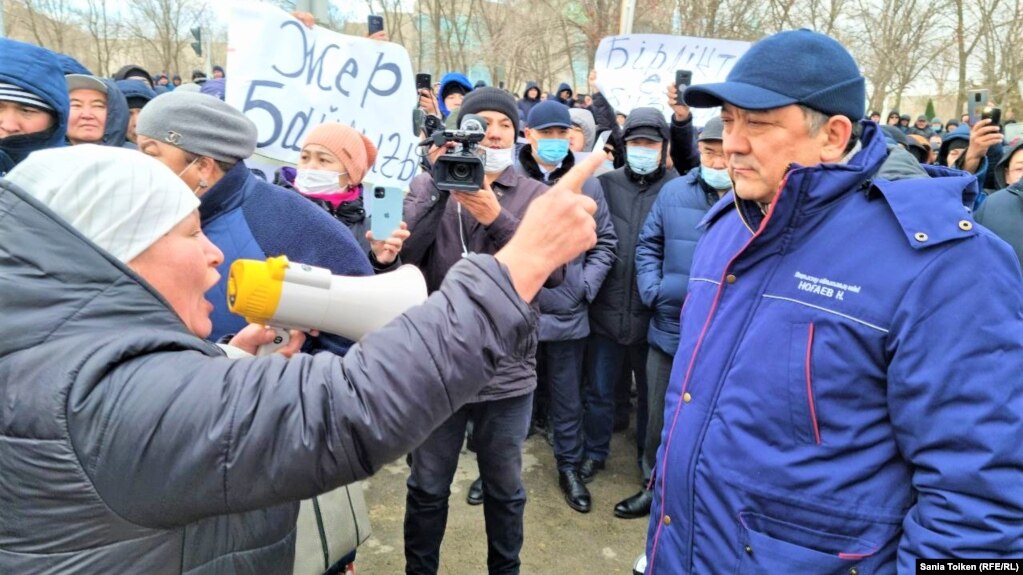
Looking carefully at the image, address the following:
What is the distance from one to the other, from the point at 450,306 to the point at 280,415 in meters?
0.31

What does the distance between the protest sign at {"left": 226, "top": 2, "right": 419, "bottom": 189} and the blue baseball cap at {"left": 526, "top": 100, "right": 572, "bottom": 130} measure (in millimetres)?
890

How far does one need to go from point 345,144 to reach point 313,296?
1829 mm

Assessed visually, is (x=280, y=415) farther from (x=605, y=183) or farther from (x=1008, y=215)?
(x=1008, y=215)

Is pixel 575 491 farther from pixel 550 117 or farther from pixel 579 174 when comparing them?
pixel 579 174

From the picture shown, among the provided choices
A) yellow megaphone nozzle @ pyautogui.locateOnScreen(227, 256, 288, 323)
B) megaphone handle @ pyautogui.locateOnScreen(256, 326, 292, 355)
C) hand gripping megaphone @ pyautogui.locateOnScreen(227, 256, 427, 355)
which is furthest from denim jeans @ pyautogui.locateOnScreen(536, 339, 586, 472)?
yellow megaphone nozzle @ pyautogui.locateOnScreen(227, 256, 288, 323)

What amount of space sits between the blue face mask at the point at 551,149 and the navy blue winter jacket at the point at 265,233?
2230 millimetres

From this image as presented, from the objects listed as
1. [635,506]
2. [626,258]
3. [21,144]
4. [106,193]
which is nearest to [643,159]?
[626,258]

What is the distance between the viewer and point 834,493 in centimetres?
146

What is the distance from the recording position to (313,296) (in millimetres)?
1314

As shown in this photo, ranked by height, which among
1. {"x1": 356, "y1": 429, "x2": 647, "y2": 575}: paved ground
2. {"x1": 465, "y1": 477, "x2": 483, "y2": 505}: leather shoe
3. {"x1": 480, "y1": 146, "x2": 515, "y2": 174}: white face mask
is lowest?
{"x1": 356, "y1": 429, "x2": 647, "y2": 575}: paved ground

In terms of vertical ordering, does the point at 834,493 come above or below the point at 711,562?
above

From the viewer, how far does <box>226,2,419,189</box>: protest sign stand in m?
3.24

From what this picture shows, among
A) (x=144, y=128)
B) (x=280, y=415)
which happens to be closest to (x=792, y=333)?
(x=280, y=415)

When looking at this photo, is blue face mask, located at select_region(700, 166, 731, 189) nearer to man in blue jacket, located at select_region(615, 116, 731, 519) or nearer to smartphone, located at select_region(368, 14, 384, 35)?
man in blue jacket, located at select_region(615, 116, 731, 519)
